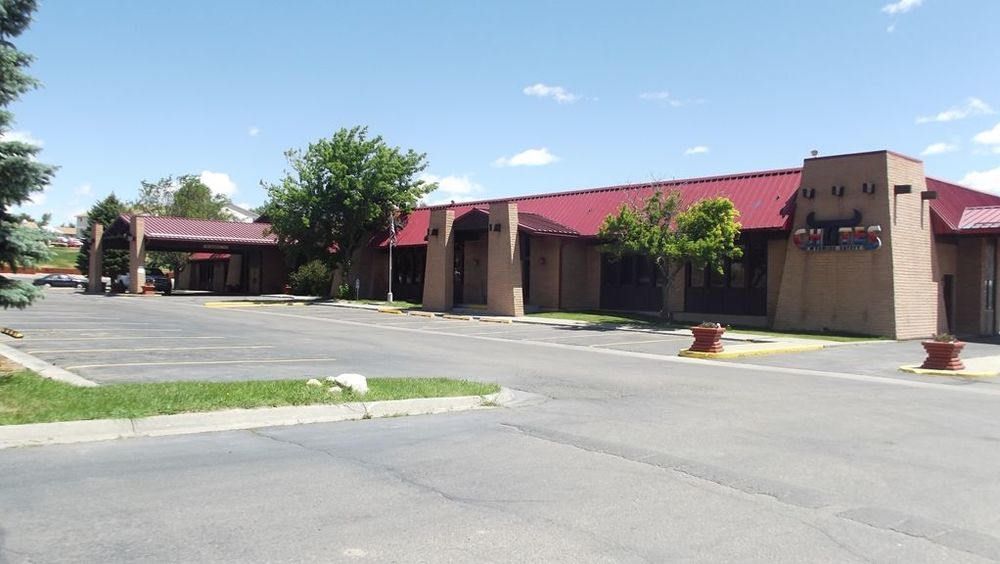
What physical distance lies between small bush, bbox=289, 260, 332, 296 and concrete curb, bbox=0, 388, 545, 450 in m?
36.7

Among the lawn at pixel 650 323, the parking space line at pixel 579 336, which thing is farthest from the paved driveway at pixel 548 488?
the lawn at pixel 650 323

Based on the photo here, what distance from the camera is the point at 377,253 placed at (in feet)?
152

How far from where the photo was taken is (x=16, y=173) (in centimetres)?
947

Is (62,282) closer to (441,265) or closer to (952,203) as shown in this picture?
(441,265)

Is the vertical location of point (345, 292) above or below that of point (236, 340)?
above

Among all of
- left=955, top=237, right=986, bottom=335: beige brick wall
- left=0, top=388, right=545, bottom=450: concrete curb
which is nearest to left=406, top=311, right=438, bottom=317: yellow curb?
left=955, top=237, right=986, bottom=335: beige brick wall

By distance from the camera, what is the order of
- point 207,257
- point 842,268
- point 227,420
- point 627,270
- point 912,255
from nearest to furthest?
1. point 227,420
2. point 912,255
3. point 842,268
4. point 627,270
5. point 207,257

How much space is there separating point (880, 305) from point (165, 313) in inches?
1021

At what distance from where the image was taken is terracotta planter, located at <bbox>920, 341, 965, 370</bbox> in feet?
55.2

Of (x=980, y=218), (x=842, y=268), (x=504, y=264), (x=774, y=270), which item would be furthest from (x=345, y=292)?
(x=980, y=218)

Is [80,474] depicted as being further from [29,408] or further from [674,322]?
[674,322]

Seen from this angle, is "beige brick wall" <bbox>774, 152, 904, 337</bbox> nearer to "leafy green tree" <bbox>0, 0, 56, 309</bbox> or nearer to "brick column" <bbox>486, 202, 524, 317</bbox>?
"brick column" <bbox>486, 202, 524, 317</bbox>

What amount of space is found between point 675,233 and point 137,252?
33.9m

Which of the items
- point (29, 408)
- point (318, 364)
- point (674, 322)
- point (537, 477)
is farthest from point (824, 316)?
point (29, 408)
